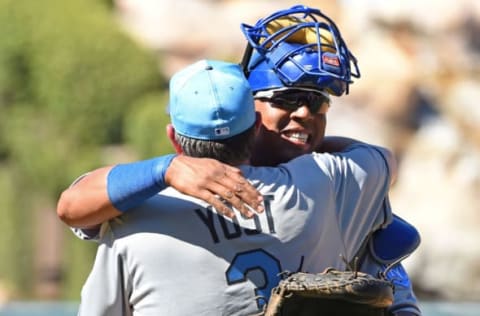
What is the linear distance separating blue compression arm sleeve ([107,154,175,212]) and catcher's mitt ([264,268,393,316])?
0.36 metres

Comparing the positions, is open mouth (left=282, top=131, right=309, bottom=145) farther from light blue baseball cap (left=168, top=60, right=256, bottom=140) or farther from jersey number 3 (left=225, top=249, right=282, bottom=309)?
jersey number 3 (left=225, top=249, right=282, bottom=309)

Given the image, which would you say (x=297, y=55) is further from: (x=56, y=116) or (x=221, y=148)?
(x=56, y=116)

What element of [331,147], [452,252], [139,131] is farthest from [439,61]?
[331,147]

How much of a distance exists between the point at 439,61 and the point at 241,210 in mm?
15559

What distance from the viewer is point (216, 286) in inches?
117

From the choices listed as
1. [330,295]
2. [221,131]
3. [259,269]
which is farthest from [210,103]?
[330,295]

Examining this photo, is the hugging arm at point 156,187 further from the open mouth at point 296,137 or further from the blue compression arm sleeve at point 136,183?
the open mouth at point 296,137

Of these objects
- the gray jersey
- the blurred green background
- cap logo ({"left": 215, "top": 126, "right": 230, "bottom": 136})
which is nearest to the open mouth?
the gray jersey

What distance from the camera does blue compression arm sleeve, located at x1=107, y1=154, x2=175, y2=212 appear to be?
2891mm

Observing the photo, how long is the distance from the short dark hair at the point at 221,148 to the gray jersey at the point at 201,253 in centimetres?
4

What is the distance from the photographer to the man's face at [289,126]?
3391 mm

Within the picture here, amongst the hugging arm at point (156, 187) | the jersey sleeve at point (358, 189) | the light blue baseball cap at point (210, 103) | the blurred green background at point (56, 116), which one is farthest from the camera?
the blurred green background at point (56, 116)

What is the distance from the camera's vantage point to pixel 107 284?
3010mm

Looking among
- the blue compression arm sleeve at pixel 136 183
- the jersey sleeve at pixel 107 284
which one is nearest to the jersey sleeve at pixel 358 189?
the blue compression arm sleeve at pixel 136 183
